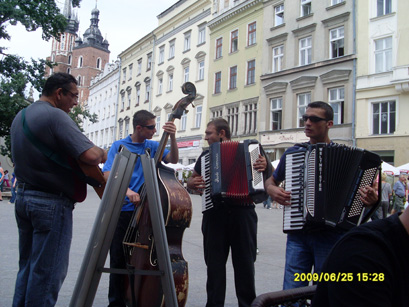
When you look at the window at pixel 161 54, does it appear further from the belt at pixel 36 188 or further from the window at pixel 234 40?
the belt at pixel 36 188

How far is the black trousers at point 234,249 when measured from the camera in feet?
12.2

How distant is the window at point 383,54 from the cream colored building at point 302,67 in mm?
1274

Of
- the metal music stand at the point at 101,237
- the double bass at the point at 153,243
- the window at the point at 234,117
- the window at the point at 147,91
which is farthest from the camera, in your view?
the window at the point at 147,91

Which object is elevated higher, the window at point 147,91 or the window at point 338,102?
the window at point 147,91

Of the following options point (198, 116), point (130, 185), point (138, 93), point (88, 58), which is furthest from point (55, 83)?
point (88, 58)

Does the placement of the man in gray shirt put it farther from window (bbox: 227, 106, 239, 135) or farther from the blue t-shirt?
window (bbox: 227, 106, 239, 135)

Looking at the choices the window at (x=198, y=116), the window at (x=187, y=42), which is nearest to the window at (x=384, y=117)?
the window at (x=198, y=116)

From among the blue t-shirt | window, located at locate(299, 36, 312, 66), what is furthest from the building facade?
the blue t-shirt

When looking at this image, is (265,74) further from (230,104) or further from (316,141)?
(316,141)

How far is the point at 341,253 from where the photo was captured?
1089 millimetres

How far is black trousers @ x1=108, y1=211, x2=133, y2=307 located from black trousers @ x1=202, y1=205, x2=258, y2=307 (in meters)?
0.80

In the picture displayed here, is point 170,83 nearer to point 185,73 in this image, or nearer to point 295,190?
point 185,73

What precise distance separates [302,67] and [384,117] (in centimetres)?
621

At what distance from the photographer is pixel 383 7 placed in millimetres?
21453
